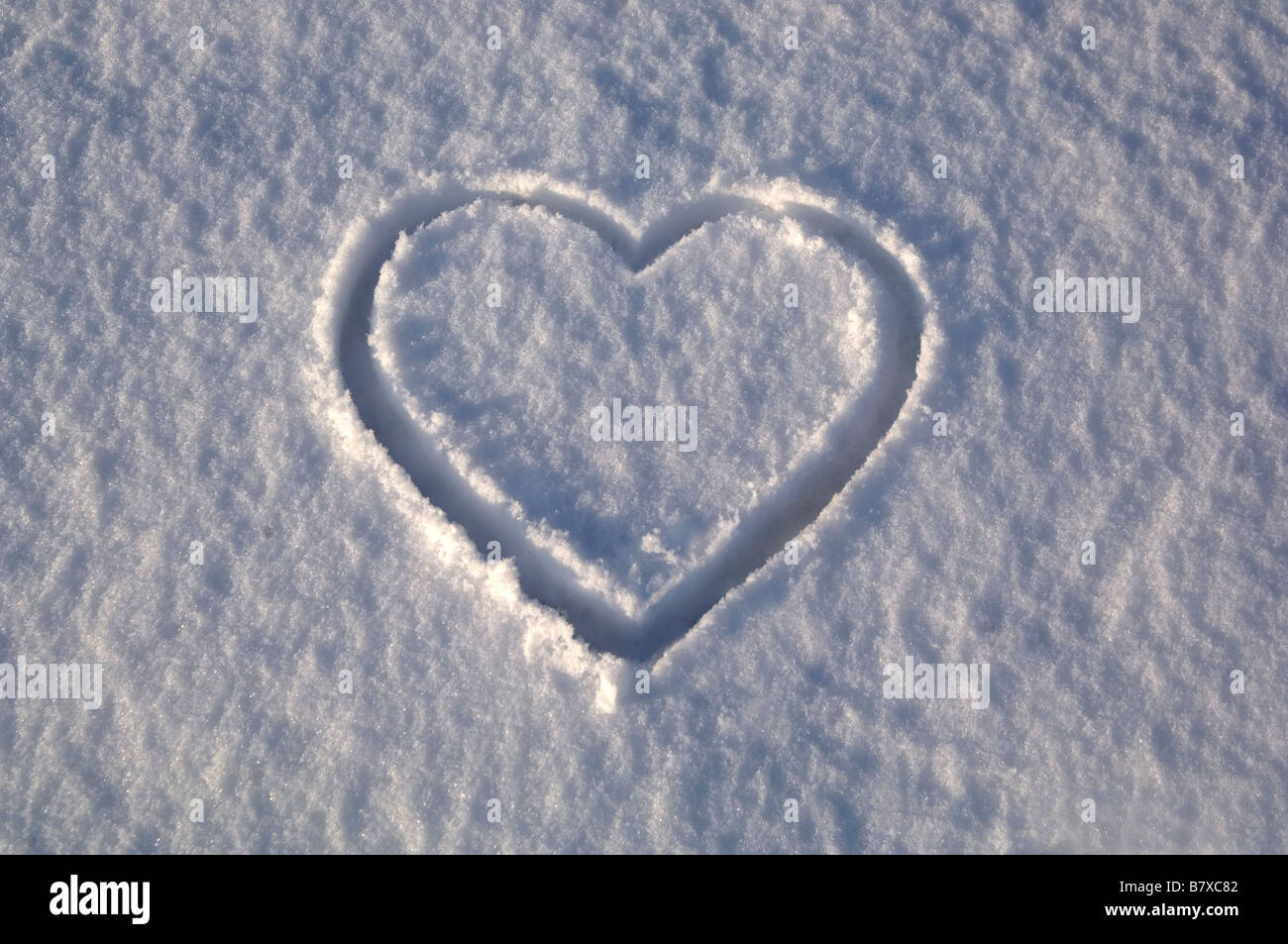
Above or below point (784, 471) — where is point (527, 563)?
below

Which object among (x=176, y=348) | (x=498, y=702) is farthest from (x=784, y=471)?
(x=176, y=348)

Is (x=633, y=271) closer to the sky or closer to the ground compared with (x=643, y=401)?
closer to the sky

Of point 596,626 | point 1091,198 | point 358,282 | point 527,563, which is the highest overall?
point 1091,198

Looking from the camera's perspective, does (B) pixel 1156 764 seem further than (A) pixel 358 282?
No

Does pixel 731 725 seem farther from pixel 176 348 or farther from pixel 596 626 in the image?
pixel 176 348
